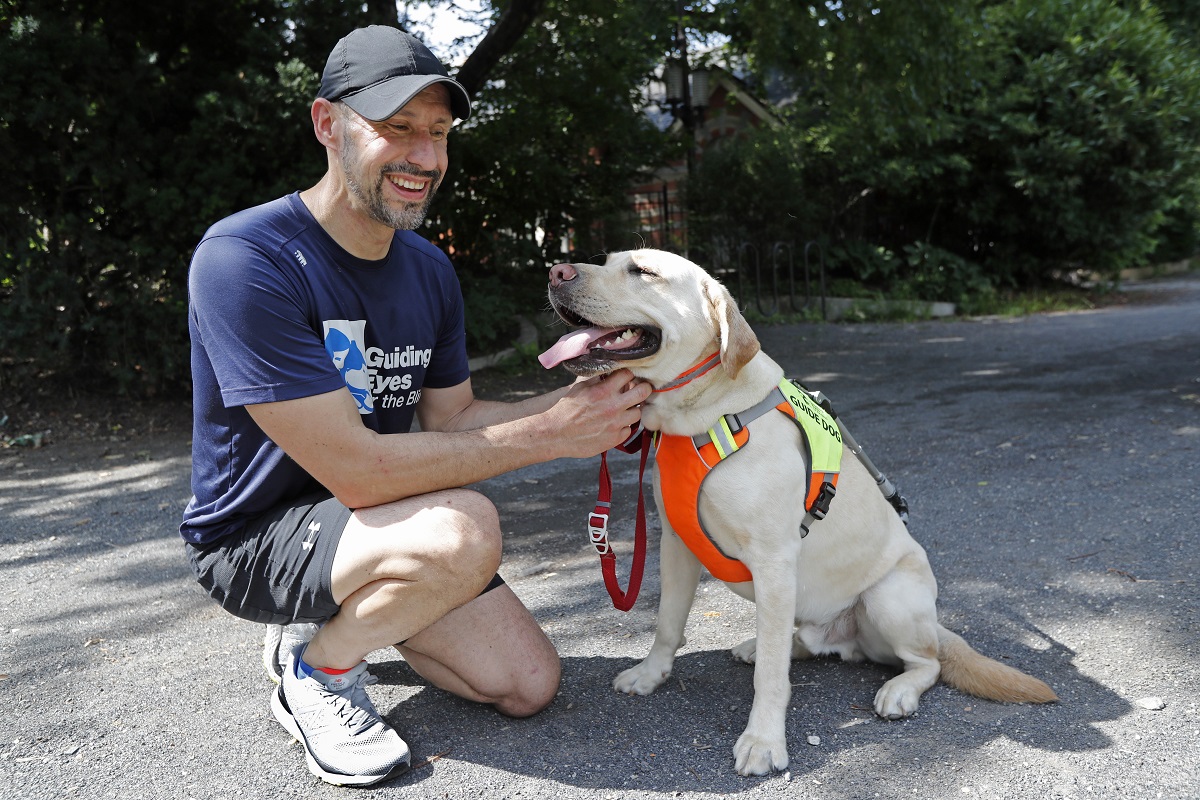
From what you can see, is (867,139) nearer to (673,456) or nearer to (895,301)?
(895,301)

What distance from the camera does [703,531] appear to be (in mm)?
2766

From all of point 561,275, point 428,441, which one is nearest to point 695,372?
point 561,275

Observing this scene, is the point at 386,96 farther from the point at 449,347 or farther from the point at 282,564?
the point at 282,564

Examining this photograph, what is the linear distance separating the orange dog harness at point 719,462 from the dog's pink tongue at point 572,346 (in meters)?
0.38

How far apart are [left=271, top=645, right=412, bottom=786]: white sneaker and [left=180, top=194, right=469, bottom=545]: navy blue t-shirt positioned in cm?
55

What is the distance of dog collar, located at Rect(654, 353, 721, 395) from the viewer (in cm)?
276

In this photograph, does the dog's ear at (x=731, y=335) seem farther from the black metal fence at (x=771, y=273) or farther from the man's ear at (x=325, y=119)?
the black metal fence at (x=771, y=273)

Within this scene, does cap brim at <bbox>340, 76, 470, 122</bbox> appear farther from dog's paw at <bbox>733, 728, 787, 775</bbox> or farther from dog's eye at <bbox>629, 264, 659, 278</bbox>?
dog's paw at <bbox>733, 728, 787, 775</bbox>

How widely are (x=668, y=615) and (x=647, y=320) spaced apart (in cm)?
100

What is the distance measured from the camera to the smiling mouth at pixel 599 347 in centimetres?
268

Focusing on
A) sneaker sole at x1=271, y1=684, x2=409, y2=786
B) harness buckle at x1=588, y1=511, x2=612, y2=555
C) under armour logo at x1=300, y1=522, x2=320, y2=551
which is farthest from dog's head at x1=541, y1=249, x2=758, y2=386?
sneaker sole at x1=271, y1=684, x2=409, y2=786

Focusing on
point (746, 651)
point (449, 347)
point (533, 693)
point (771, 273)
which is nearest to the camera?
point (533, 693)

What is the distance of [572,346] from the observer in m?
2.69

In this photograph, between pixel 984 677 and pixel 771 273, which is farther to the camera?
pixel 771 273
